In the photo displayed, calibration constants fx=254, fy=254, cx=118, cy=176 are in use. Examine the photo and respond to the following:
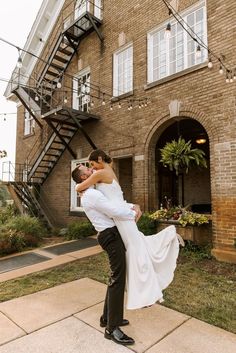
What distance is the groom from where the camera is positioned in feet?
8.71

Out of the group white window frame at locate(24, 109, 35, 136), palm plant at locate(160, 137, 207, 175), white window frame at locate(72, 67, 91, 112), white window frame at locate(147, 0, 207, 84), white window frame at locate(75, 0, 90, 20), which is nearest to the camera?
palm plant at locate(160, 137, 207, 175)

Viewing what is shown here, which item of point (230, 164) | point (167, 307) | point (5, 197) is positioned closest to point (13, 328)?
point (167, 307)

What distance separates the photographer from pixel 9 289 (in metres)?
4.36

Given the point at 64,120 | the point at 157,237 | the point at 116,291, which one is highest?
the point at 64,120

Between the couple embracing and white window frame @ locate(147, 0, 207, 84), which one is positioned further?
white window frame @ locate(147, 0, 207, 84)

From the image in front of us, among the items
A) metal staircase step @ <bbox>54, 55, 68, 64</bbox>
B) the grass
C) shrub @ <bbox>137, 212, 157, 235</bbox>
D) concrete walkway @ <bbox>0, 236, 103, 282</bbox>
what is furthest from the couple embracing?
metal staircase step @ <bbox>54, 55, 68, 64</bbox>

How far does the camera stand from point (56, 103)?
12.0 m

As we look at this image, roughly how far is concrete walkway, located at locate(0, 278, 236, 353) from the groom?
0.14 m

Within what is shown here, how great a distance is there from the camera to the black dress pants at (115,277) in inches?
105

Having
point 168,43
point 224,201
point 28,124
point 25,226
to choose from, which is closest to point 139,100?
point 168,43

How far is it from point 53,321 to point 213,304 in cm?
222

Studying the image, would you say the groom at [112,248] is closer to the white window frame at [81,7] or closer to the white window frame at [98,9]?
the white window frame at [98,9]

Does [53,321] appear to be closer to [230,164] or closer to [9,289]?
[9,289]

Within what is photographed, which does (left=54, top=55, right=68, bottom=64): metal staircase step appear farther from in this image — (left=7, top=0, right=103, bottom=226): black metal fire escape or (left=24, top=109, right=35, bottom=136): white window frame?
(left=24, top=109, right=35, bottom=136): white window frame
